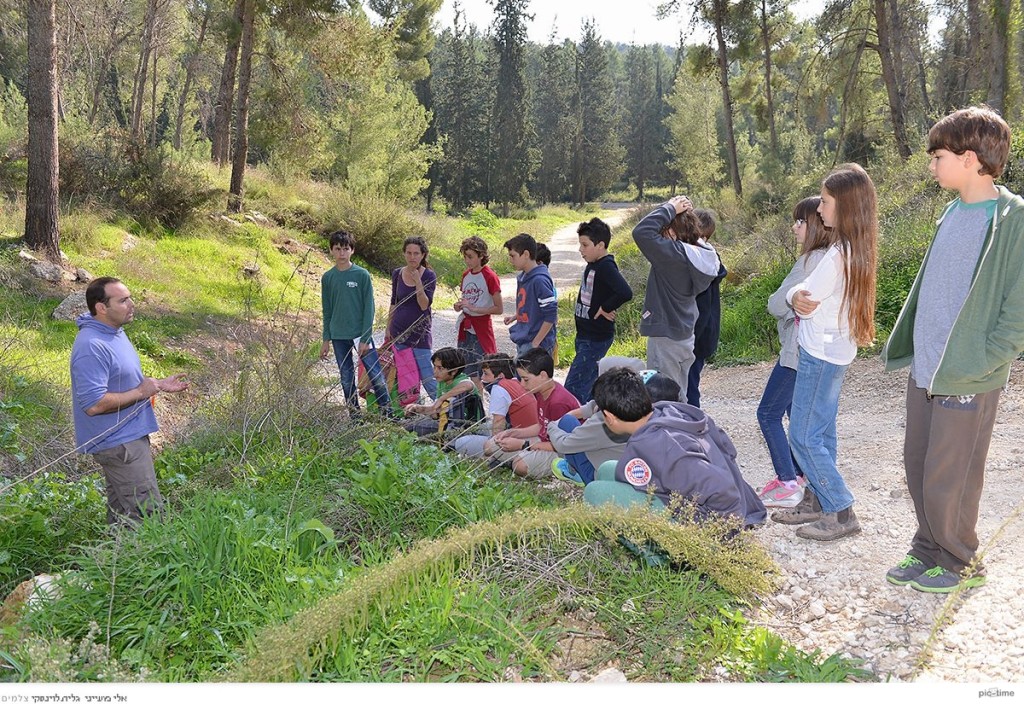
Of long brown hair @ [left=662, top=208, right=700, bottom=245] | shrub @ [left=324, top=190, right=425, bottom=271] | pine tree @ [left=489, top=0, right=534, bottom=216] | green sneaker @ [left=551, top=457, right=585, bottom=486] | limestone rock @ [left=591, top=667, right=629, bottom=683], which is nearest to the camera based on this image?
limestone rock @ [left=591, top=667, right=629, bottom=683]

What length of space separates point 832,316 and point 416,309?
4.03m

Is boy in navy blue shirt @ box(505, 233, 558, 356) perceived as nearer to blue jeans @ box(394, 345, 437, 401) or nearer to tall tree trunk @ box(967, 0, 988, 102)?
blue jeans @ box(394, 345, 437, 401)

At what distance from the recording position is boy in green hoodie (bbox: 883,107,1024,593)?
9.93 ft

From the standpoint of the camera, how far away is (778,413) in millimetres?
4434

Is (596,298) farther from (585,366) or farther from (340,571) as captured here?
(340,571)

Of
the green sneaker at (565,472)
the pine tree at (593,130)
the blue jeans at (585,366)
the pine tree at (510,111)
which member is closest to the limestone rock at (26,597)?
the green sneaker at (565,472)

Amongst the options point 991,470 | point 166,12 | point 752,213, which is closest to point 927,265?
point 991,470

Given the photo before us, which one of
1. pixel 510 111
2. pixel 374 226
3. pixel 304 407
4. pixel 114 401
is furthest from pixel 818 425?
pixel 510 111

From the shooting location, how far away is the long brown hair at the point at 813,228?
4.04 m

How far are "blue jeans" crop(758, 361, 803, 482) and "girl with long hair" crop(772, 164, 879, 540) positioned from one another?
39 centimetres

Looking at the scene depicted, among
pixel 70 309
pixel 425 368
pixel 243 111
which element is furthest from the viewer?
pixel 243 111

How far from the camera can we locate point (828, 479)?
393 cm

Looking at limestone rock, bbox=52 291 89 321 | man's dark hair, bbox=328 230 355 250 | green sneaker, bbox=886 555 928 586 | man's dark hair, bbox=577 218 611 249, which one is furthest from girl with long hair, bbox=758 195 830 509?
limestone rock, bbox=52 291 89 321

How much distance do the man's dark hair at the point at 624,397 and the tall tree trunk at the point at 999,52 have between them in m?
12.3
